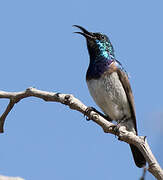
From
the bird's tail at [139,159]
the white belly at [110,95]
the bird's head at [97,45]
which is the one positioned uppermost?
the bird's head at [97,45]

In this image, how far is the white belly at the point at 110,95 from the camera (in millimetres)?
6504

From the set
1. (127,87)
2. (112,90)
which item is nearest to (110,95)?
(112,90)

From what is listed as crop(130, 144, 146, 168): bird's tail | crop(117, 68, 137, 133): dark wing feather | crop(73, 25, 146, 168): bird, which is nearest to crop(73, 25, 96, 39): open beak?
crop(73, 25, 146, 168): bird

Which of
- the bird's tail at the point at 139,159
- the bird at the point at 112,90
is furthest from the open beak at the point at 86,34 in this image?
the bird's tail at the point at 139,159

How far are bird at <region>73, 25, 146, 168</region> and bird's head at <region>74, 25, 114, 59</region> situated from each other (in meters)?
0.05

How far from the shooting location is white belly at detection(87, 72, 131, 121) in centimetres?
650

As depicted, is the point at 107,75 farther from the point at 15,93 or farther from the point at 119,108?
the point at 15,93

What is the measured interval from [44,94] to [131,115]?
103 inches

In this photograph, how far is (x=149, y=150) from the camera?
4.14 m

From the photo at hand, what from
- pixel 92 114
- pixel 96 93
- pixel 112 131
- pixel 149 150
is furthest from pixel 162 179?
pixel 96 93

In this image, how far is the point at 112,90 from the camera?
655 centimetres

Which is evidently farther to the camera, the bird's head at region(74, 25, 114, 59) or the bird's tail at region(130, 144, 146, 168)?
the bird's head at region(74, 25, 114, 59)

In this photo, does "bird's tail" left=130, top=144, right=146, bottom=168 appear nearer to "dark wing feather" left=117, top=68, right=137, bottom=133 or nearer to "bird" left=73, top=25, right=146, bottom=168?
"bird" left=73, top=25, right=146, bottom=168

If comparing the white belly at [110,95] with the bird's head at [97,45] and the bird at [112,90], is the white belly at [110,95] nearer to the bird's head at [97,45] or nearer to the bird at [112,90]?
the bird at [112,90]
